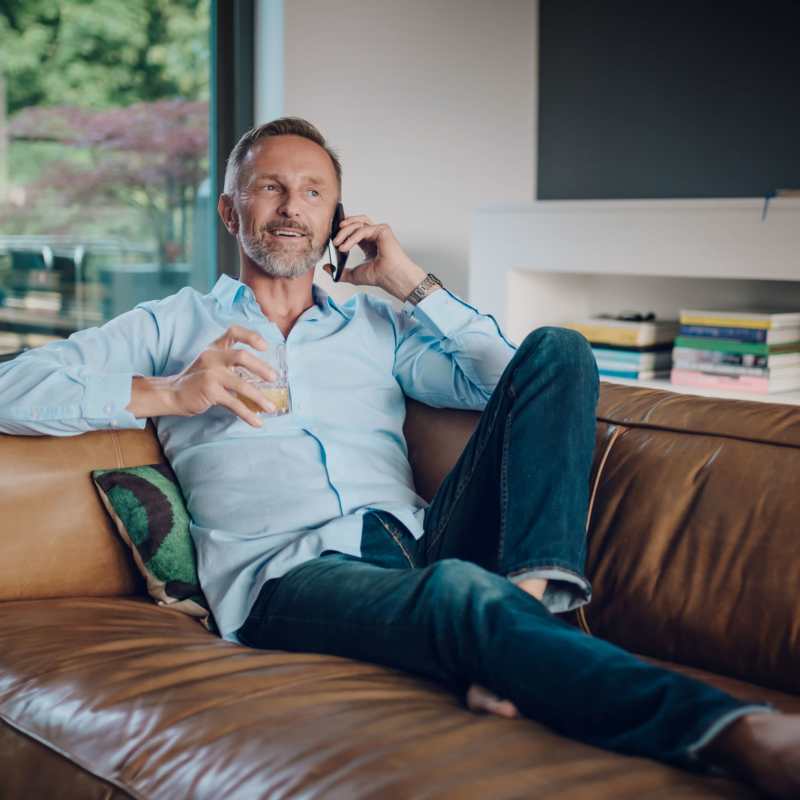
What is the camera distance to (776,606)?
1.65m

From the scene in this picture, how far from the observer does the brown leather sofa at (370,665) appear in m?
1.26

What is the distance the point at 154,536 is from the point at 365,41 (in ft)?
8.01

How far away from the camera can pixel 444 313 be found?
2273 mm

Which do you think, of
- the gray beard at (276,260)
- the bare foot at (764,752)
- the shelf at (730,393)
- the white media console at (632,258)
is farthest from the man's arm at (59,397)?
the white media console at (632,258)

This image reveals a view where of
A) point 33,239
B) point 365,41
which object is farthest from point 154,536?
point 365,41

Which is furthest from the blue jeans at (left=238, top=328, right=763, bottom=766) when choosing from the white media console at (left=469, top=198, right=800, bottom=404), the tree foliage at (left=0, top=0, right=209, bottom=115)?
the tree foliage at (left=0, top=0, right=209, bottom=115)

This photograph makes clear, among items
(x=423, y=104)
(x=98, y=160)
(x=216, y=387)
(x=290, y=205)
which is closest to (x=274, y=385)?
(x=216, y=387)

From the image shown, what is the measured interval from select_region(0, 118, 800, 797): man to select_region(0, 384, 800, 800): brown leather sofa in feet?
0.19

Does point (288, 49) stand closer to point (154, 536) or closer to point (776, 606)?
point (154, 536)

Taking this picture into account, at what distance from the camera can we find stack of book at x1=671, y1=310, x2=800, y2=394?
3461 millimetres

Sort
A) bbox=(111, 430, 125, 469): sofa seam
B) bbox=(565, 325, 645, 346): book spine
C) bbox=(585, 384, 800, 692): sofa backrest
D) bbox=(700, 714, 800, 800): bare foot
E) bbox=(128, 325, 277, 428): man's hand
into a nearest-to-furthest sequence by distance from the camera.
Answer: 1. bbox=(700, 714, 800, 800): bare foot
2. bbox=(585, 384, 800, 692): sofa backrest
3. bbox=(128, 325, 277, 428): man's hand
4. bbox=(111, 430, 125, 469): sofa seam
5. bbox=(565, 325, 645, 346): book spine

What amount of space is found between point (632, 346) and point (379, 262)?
156 cm

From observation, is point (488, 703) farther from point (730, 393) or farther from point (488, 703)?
point (730, 393)

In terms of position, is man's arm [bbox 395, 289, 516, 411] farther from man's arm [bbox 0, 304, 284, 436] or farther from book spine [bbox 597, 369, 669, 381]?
book spine [bbox 597, 369, 669, 381]
